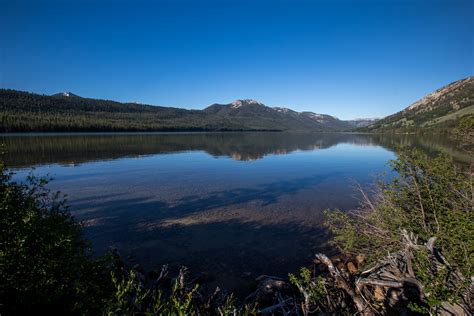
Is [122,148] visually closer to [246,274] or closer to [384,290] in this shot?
[246,274]

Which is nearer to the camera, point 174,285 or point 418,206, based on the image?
point 174,285

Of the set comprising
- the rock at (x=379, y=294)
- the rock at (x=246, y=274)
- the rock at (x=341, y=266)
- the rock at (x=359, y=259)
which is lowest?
the rock at (x=246, y=274)

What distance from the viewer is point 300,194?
71.9ft

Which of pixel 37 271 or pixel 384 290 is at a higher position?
pixel 37 271

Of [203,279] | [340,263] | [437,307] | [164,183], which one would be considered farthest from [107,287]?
[164,183]

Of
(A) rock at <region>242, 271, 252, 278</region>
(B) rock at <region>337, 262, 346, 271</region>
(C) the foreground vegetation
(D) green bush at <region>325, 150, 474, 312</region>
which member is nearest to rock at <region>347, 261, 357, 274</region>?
(B) rock at <region>337, 262, 346, 271</region>

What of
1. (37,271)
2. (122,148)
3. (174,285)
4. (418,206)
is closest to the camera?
(37,271)

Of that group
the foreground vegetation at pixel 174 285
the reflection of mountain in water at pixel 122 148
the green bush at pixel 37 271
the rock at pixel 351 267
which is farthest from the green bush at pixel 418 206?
the green bush at pixel 37 271

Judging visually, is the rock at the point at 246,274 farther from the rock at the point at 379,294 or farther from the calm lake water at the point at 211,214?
the rock at the point at 379,294

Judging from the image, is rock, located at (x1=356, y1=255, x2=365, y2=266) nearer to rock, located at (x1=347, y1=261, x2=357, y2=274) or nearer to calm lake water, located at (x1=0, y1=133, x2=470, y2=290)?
rock, located at (x1=347, y1=261, x2=357, y2=274)

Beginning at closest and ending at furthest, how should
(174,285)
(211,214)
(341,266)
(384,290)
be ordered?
(174,285)
(384,290)
(341,266)
(211,214)

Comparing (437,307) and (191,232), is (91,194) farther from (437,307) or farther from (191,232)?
(437,307)

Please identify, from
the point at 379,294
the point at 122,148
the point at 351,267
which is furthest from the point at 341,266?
the point at 122,148

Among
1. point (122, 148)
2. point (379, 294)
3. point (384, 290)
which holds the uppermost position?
point (122, 148)
